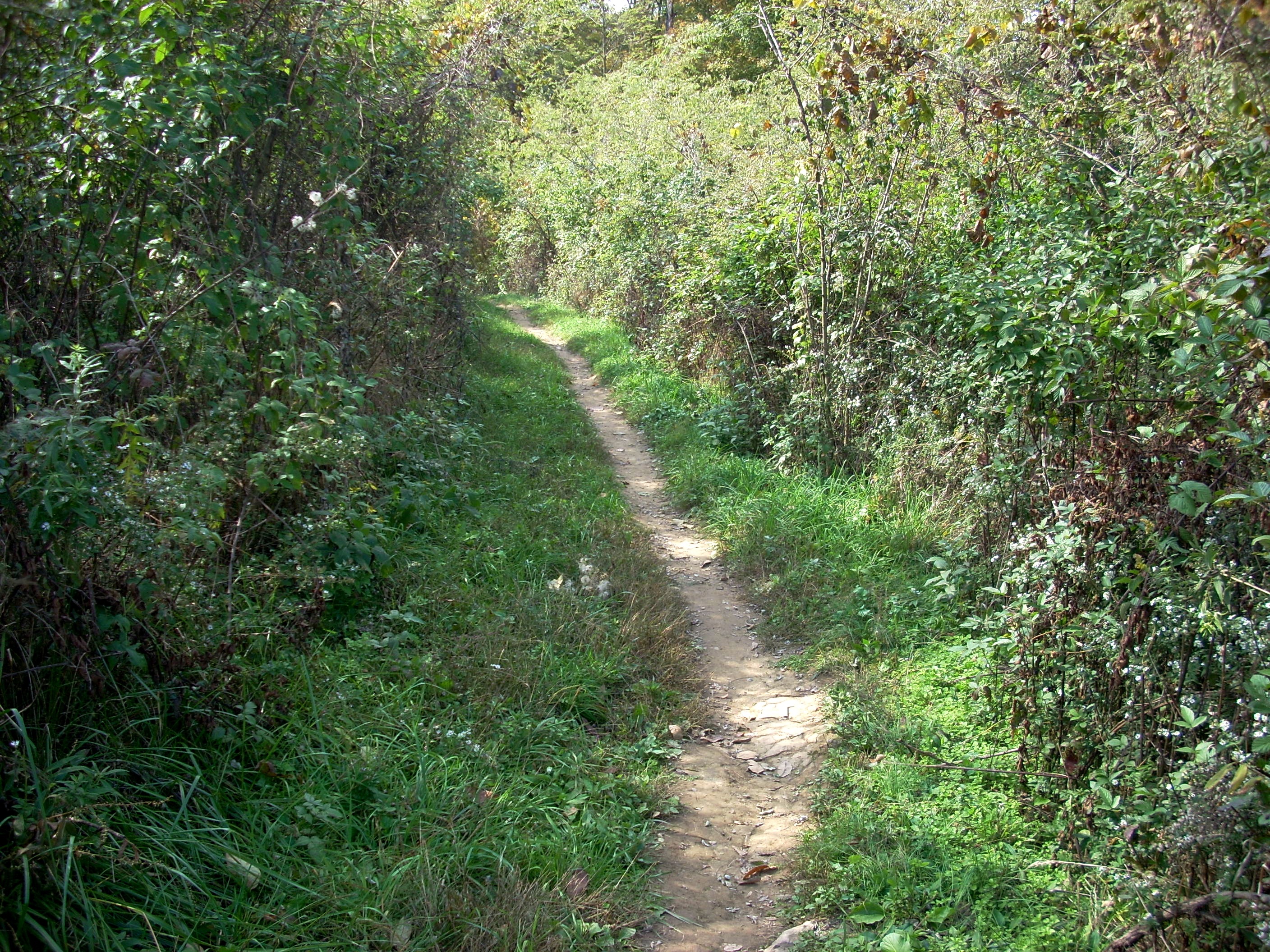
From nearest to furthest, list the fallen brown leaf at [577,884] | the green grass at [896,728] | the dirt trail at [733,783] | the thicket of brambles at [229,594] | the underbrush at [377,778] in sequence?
the underbrush at [377,778]
the thicket of brambles at [229,594]
the green grass at [896,728]
the fallen brown leaf at [577,884]
the dirt trail at [733,783]

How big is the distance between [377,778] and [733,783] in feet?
5.58

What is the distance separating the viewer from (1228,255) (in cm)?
293

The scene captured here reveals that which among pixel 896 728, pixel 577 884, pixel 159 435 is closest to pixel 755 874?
pixel 577 884

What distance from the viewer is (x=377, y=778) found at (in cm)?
356

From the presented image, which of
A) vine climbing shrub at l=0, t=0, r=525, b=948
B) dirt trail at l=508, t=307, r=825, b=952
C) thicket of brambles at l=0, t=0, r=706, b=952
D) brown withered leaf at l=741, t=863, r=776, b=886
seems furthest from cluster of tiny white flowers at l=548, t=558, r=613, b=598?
brown withered leaf at l=741, t=863, r=776, b=886

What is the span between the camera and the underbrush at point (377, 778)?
269 centimetres

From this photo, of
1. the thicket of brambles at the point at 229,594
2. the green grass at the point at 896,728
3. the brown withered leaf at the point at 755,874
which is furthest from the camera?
the brown withered leaf at the point at 755,874

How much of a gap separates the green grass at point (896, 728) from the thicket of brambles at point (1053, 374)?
0.13 feet

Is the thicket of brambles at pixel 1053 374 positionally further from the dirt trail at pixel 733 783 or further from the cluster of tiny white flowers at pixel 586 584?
the cluster of tiny white flowers at pixel 586 584

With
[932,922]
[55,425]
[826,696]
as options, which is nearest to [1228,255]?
[932,922]

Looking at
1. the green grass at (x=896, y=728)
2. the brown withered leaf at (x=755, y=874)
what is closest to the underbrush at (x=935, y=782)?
the green grass at (x=896, y=728)

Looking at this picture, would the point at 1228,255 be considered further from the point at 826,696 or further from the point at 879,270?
the point at 879,270

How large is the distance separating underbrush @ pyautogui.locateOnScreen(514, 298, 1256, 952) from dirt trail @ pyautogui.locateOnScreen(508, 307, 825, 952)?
156 millimetres

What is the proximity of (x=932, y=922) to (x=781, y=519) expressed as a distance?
158 inches
